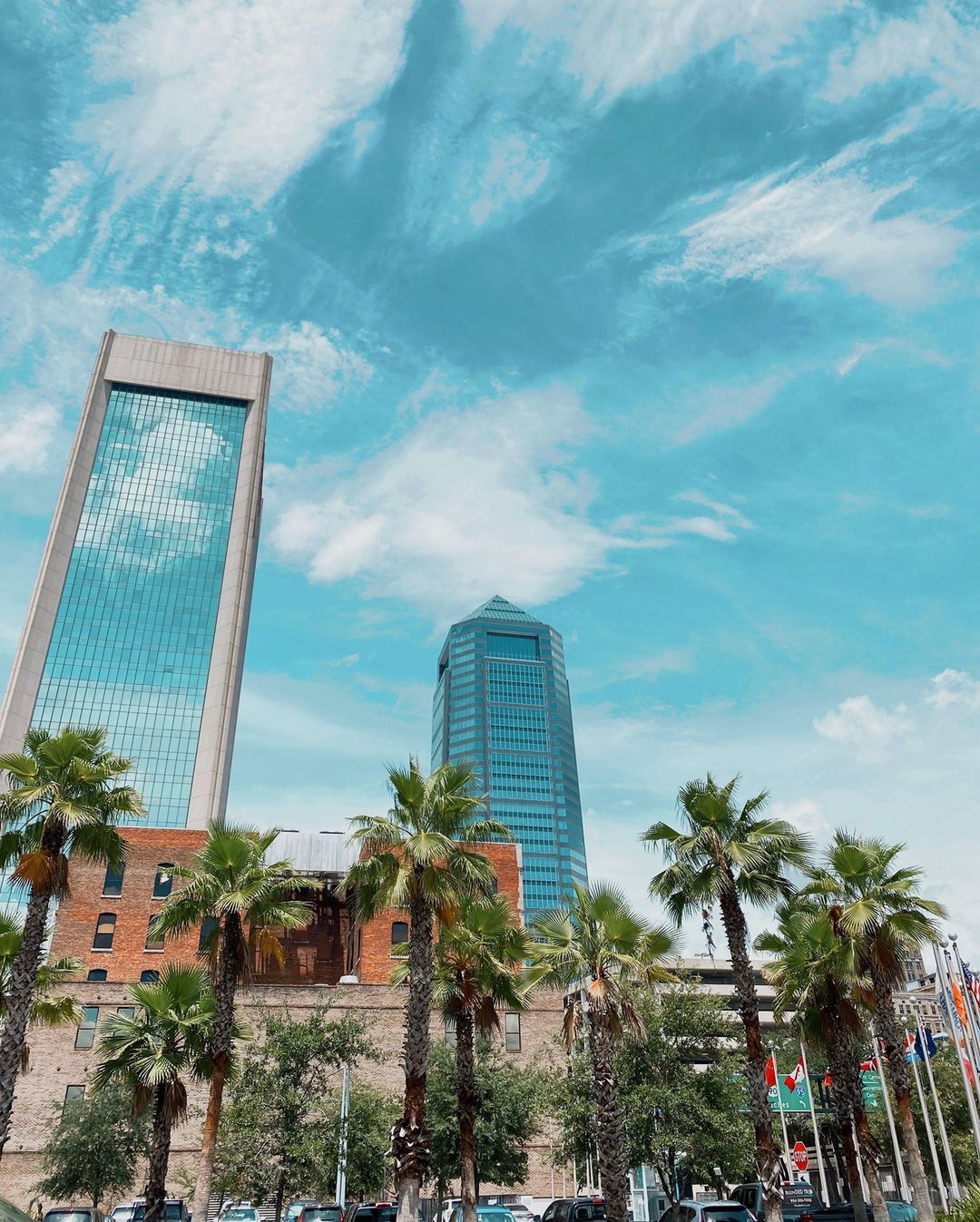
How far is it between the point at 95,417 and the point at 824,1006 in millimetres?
111720

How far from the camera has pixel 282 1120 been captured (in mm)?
29406

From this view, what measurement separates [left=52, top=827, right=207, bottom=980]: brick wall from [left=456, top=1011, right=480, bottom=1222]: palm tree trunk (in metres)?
33.7

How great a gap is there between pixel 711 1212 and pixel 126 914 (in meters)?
41.8

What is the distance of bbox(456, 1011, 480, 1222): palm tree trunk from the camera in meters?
23.7

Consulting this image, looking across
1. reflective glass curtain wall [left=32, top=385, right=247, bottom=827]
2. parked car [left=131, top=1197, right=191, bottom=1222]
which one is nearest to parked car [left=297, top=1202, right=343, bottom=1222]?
parked car [left=131, top=1197, right=191, bottom=1222]

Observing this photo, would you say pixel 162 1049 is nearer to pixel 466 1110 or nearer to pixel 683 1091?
pixel 466 1110

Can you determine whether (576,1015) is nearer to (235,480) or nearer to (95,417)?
(235,480)

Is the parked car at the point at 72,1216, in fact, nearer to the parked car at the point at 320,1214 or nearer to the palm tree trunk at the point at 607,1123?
the parked car at the point at 320,1214

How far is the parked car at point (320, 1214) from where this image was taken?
2677cm

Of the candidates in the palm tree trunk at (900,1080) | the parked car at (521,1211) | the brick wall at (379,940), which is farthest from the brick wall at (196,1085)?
the palm tree trunk at (900,1080)

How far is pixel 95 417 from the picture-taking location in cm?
11444

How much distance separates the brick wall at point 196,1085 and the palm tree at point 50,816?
19.8 metres

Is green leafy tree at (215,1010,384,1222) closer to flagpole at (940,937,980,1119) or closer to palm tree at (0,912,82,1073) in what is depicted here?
palm tree at (0,912,82,1073)

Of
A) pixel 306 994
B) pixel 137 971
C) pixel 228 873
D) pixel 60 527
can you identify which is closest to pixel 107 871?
pixel 137 971
